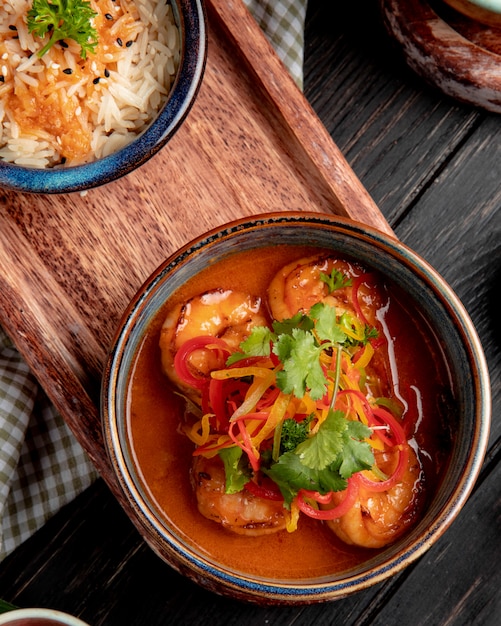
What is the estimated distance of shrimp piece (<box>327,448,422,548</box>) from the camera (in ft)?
6.06

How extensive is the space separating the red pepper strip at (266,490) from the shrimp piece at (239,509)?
0.02 m

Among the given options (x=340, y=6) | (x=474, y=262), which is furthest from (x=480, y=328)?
(x=340, y=6)

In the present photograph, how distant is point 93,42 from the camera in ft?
6.72

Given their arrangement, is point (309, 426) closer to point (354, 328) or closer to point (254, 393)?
point (254, 393)

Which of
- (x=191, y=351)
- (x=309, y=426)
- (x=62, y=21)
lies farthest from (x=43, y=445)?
(x=62, y=21)

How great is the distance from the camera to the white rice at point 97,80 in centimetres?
205

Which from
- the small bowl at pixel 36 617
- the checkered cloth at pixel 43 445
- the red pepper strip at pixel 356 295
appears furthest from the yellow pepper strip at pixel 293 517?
the checkered cloth at pixel 43 445

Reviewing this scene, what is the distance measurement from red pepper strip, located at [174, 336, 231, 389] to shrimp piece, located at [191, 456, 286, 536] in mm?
223

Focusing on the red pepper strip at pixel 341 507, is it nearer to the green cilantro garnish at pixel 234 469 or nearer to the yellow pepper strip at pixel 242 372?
the green cilantro garnish at pixel 234 469

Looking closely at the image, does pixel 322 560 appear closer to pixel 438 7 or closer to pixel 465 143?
pixel 465 143

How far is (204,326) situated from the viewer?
189 cm

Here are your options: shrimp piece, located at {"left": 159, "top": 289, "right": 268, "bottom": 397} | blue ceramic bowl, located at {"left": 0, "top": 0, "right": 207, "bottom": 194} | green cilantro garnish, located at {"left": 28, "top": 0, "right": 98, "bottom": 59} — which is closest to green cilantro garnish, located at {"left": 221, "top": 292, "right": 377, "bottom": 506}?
shrimp piece, located at {"left": 159, "top": 289, "right": 268, "bottom": 397}

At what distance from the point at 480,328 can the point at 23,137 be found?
4.94 feet

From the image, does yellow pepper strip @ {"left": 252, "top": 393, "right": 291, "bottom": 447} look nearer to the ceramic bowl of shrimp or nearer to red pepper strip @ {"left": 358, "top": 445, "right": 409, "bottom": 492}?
the ceramic bowl of shrimp
